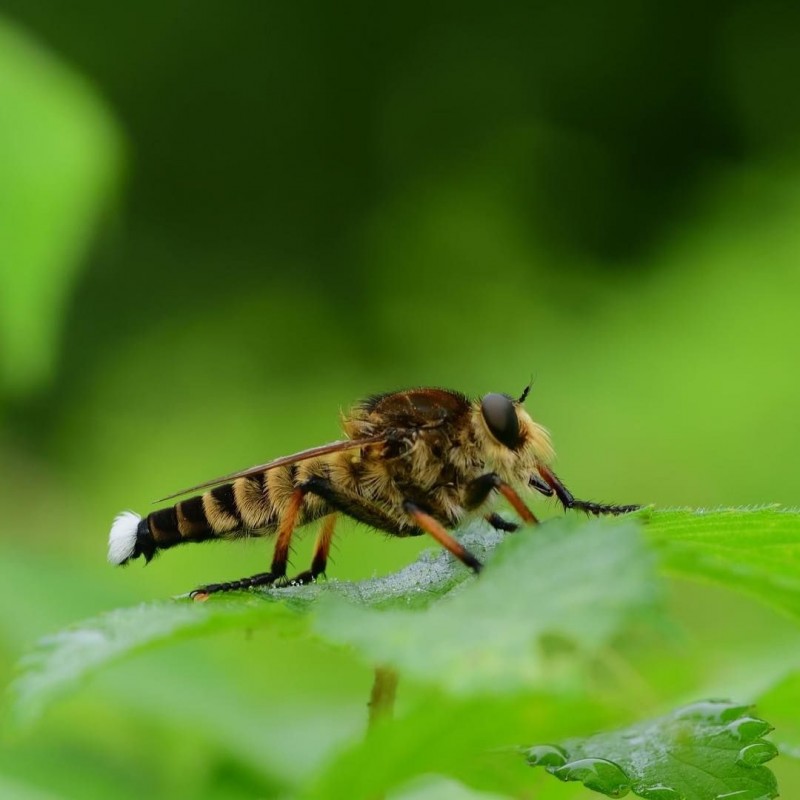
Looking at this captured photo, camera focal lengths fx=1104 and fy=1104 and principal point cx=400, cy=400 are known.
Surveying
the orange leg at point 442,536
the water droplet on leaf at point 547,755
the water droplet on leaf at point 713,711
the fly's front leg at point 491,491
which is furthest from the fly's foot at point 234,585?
the water droplet on leaf at point 713,711

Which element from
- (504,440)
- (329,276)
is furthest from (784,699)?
(329,276)

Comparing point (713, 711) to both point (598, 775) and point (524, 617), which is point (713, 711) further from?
point (524, 617)

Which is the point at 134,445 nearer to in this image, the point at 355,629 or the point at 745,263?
the point at 745,263

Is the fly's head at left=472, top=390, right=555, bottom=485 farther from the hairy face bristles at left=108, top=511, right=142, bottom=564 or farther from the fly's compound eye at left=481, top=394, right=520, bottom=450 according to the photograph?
the hairy face bristles at left=108, top=511, right=142, bottom=564

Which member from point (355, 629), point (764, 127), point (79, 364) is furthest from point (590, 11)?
point (355, 629)

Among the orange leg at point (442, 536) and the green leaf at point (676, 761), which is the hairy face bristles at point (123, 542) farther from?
the green leaf at point (676, 761)

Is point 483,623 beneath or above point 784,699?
beneath
